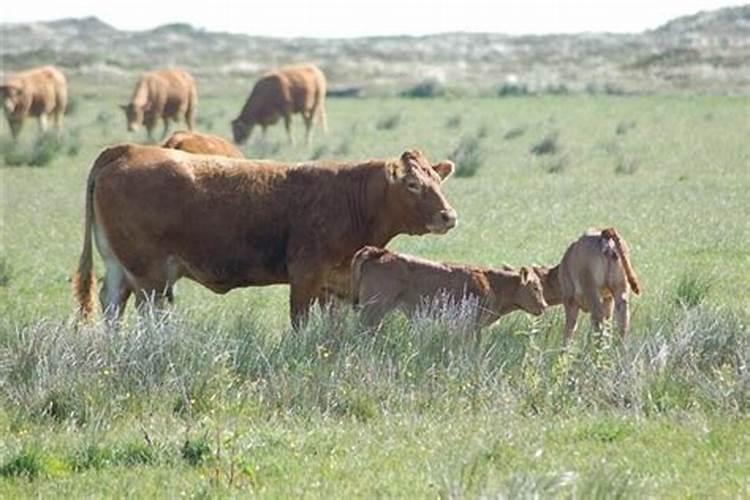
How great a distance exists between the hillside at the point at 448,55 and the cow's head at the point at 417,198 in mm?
41195

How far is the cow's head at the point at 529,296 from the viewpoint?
1266 centimetres

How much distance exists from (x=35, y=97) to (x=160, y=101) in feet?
9.77

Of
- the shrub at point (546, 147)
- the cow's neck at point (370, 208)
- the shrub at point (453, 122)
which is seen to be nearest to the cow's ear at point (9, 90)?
the shrub at point (453, 122)

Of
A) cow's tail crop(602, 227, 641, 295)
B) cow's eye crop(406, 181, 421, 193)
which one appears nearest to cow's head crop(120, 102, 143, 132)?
cow's eye crop(406, 181, 421, 193)

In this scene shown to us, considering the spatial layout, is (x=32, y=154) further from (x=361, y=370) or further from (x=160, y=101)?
(x=361, y=370)

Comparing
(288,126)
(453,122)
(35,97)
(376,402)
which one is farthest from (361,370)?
(35,97)

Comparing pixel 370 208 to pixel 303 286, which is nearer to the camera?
pixel 303 286

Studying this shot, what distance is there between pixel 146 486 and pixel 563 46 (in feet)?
360

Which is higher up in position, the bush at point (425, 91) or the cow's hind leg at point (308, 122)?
the cow's hind leg at point (308, 122)

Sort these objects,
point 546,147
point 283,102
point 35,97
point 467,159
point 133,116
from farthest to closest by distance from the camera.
→ point 35,97 → point 283,102 → point 133,116 → point 546,147 → point 467,159

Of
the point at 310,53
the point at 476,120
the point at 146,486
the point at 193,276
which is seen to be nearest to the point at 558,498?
the point at 146,486

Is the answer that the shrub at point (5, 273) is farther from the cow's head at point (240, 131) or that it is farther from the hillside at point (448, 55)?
the hillside at point (448, 55)

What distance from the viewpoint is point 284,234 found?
12945 millimetres

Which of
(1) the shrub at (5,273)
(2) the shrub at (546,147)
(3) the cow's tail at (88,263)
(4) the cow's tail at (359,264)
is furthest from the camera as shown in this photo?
(2) the shrub at (546,147)
